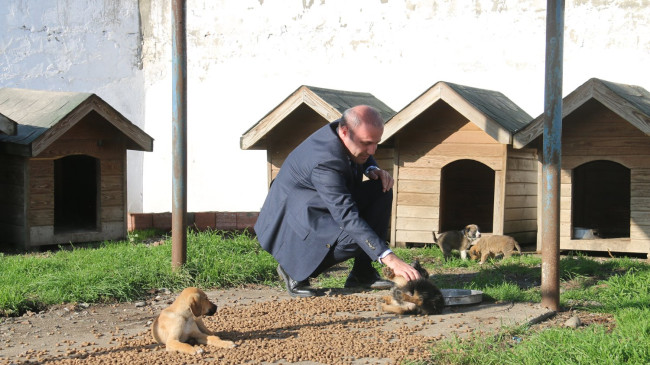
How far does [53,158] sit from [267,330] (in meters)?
5.63

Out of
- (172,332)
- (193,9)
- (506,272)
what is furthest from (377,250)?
(193,9)

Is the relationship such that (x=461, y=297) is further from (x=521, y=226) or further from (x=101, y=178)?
(x=101, y=178)

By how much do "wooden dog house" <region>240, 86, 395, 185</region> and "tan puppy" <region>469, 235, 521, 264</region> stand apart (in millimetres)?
2213

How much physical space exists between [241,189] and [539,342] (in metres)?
10.5

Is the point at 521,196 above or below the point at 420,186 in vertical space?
below

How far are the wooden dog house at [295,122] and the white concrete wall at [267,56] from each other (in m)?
2.10

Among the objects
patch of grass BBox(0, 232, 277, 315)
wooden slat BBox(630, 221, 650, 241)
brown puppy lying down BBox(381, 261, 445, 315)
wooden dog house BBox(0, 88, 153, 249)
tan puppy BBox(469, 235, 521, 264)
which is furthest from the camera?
wooden dog house BBox(0, 88, 153, 249)

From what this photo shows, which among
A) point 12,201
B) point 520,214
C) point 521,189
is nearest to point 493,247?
point 520,214

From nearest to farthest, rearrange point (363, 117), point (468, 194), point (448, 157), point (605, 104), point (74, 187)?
point (363, 117)
point (605, 104)
point (448, 157)
point (468, 194)
point (74, 187)

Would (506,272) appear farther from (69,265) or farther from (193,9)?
(193,9)

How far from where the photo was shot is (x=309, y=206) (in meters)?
6.00

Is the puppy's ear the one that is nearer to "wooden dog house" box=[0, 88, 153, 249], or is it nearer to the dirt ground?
the dirt ground

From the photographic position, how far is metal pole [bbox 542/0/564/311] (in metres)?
5.48

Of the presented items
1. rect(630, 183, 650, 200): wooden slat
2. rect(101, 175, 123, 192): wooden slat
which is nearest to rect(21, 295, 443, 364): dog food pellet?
rect(630, 183, 650, 200): wooden slat
